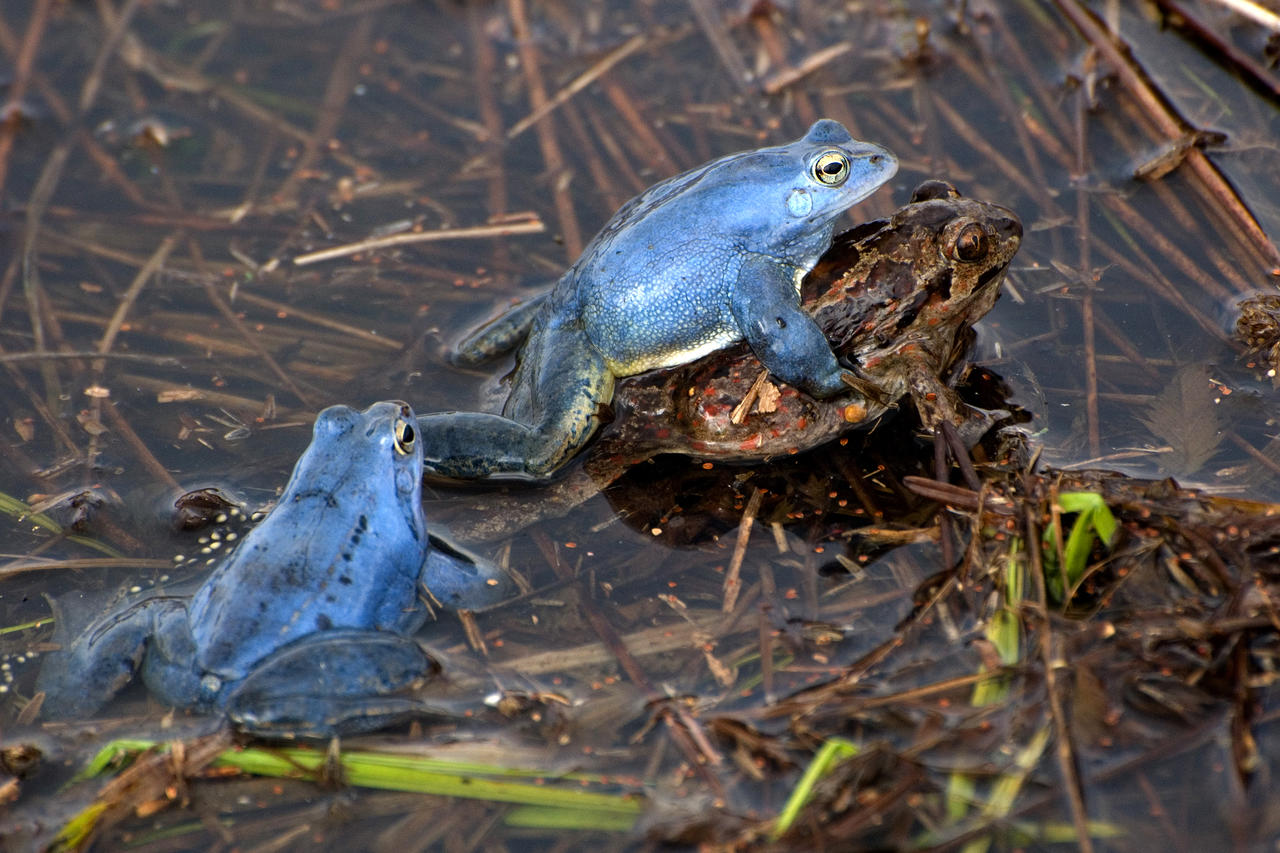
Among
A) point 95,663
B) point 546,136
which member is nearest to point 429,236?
point 546,136

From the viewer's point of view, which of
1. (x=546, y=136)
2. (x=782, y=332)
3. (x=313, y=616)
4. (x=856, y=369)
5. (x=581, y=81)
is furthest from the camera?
(x=581, y=81)

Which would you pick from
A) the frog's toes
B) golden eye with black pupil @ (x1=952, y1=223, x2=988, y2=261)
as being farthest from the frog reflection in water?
golden eye with black pupil @ (x1=952, y1=223, x2=988, y2=261)

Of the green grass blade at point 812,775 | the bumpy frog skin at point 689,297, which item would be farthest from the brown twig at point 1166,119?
the green grass blade at point 812,775

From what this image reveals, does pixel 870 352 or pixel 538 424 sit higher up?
pixel 538 424

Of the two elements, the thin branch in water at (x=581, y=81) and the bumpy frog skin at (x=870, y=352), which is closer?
the bumpy frog skin at (x=870, y=352)

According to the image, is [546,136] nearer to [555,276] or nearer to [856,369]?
[555,276]

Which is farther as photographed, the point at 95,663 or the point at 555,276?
the point at 555,276

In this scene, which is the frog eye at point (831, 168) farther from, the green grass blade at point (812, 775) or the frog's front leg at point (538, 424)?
the green grass blade at point (812, 775)
